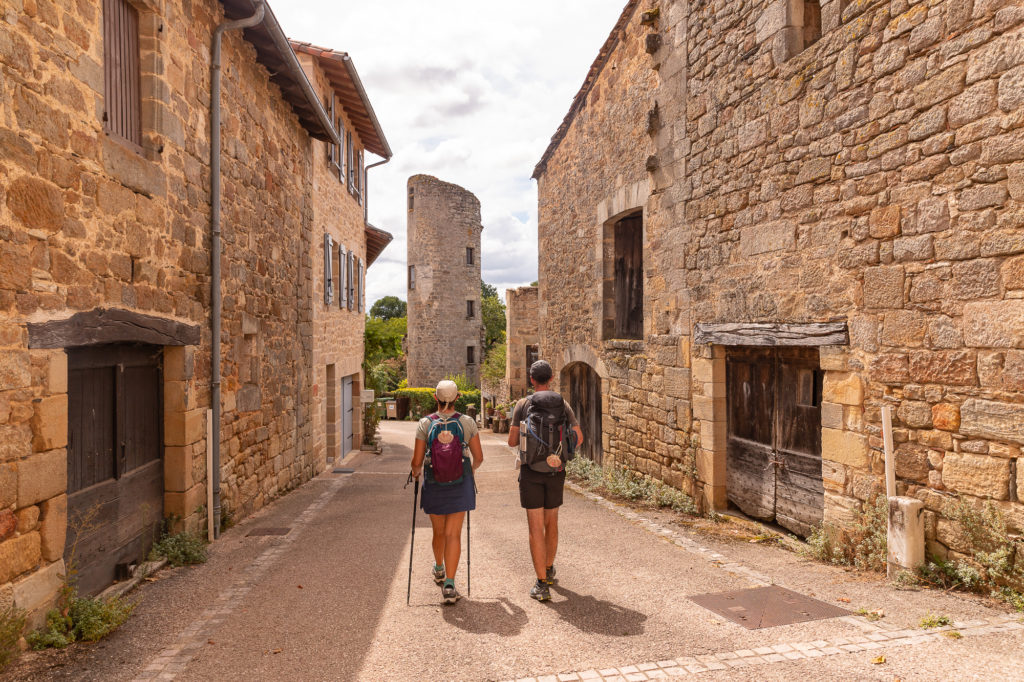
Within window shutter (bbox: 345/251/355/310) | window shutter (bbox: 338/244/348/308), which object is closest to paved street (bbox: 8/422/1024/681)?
window shutter (bbox: 338/244/348/308)

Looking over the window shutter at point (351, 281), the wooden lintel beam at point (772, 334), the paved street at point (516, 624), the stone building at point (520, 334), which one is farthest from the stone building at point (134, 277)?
the stone building at point (520, 334)

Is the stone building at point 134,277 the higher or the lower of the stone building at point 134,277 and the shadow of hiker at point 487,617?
the higher

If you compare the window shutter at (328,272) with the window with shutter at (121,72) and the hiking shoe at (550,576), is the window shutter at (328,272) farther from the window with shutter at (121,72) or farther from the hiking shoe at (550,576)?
the hiking shoe at (550,576)

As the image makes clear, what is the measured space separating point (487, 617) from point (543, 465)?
97cm

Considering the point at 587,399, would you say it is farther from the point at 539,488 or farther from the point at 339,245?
the point at 539,488

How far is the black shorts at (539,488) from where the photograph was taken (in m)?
4.18

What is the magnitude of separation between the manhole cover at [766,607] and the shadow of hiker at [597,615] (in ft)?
1.75

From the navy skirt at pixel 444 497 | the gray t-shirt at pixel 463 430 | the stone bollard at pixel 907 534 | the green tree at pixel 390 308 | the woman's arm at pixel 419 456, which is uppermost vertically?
the green tree at pixel 390 308

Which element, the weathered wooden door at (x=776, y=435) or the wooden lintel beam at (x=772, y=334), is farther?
the weathered wooden door at (x=776, y=435)

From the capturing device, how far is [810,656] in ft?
10.3

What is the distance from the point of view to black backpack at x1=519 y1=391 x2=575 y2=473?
4.15 meters

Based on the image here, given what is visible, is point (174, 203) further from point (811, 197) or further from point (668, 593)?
point (811, 197)

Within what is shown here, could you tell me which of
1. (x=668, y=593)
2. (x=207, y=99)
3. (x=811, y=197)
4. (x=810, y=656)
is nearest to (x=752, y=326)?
(x=811, y=197)

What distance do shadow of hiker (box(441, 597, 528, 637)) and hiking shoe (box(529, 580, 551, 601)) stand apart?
0.16 meters
